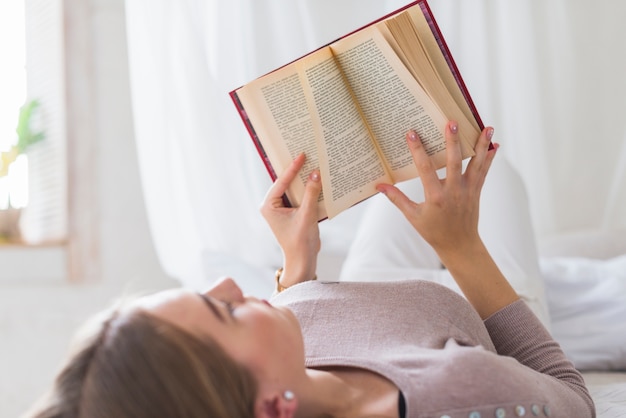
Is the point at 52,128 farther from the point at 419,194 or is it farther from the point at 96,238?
the point at 419,194

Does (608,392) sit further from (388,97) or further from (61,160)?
(61,160)

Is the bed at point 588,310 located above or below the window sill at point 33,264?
below

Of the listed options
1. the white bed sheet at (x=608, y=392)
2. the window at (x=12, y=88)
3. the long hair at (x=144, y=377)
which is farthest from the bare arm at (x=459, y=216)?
the window at (x=12, y=88)

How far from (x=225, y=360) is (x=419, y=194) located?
1.10 meters

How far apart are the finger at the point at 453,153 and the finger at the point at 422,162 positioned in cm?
2

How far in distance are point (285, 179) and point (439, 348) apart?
38 centimetres

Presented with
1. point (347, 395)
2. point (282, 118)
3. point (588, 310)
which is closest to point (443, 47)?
point (282, 118)

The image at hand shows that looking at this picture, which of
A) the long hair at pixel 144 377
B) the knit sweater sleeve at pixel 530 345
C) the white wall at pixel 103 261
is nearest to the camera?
the long hair at pixel 144 377

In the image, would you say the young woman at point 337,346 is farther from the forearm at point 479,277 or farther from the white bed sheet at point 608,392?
the white bed sheet at point 608,392

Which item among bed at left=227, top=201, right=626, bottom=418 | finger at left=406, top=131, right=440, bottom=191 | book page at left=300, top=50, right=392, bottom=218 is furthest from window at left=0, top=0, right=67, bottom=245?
finger at left=406, top=131, right=440, bottom=191

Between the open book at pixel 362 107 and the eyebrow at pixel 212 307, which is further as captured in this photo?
the open book at pixel 362 107

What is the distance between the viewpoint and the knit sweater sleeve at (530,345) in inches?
42.7

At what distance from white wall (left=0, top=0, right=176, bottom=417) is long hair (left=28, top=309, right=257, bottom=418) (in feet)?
6.33

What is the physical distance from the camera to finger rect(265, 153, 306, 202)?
1230 mm
